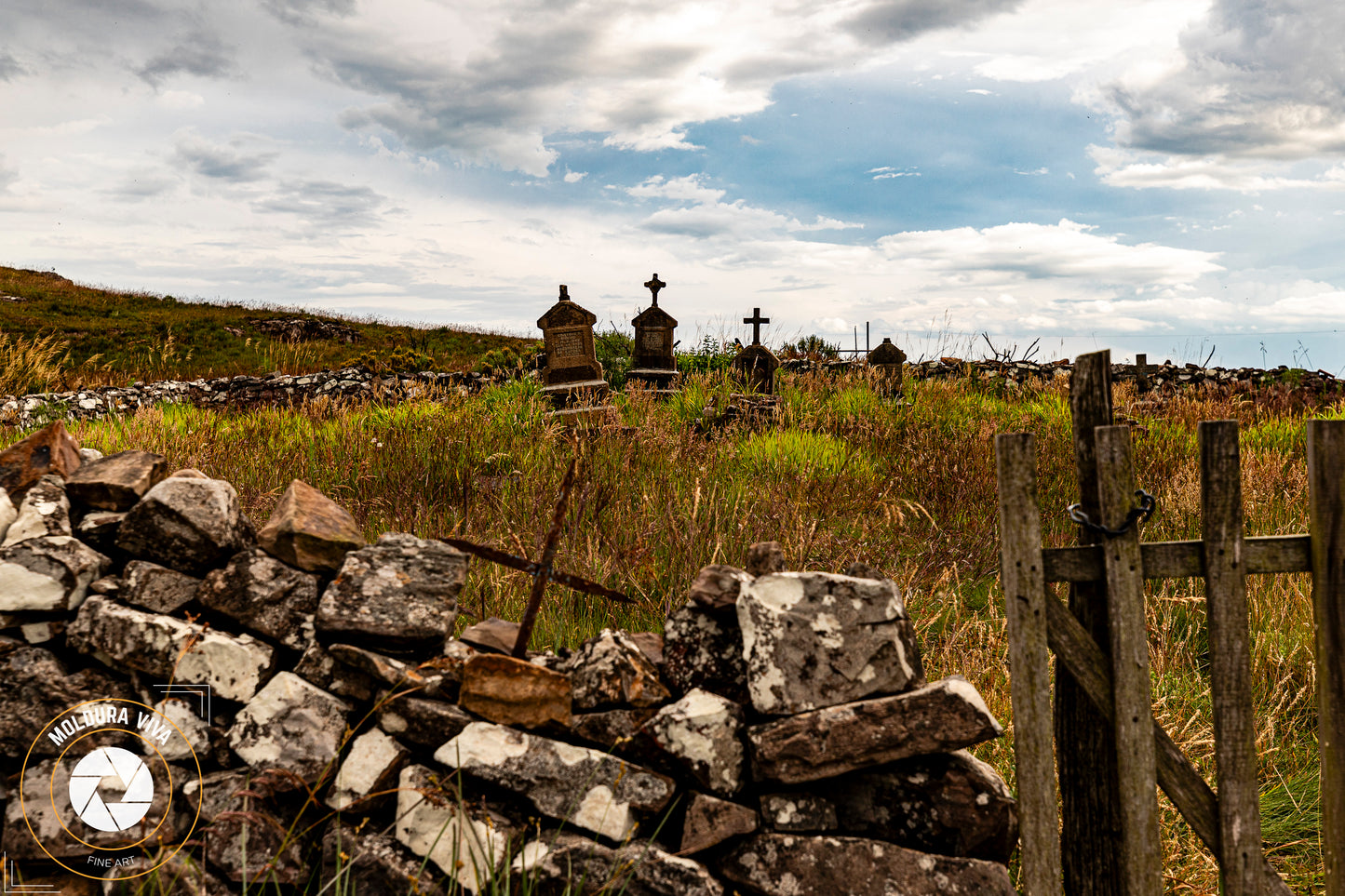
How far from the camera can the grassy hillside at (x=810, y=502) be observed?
151 inches

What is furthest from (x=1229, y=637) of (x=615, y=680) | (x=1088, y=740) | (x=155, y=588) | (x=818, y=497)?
(x=818, y=497)

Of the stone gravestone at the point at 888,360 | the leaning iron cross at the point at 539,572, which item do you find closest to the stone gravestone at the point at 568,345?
the stone gravestone at the point at 888,360

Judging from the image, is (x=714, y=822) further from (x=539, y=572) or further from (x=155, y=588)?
(x=155, y=588)

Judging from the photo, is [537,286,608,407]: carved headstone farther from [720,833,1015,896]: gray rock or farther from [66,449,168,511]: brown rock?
[720,833,1015,896]: gray rock

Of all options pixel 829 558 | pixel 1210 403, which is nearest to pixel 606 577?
pixel 829 558

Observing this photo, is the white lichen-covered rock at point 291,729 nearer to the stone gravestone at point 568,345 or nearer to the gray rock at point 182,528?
the gray rock at point 182,528

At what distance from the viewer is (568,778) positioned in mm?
2227

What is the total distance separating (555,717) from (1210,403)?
11761mm

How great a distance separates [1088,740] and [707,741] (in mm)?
1187

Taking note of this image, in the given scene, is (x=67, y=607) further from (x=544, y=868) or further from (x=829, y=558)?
(x=829, y=558)

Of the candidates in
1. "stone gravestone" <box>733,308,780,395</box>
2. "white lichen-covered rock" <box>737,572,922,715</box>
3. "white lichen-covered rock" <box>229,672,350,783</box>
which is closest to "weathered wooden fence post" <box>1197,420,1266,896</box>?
"white lichen-covered rock" <box>737,572,922,715</box>

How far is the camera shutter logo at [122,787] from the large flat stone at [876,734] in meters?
1.91

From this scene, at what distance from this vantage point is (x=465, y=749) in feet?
7.36

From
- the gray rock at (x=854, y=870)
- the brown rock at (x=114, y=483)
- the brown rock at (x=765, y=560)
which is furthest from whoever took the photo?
the brown rock at (x=114, y=483)
